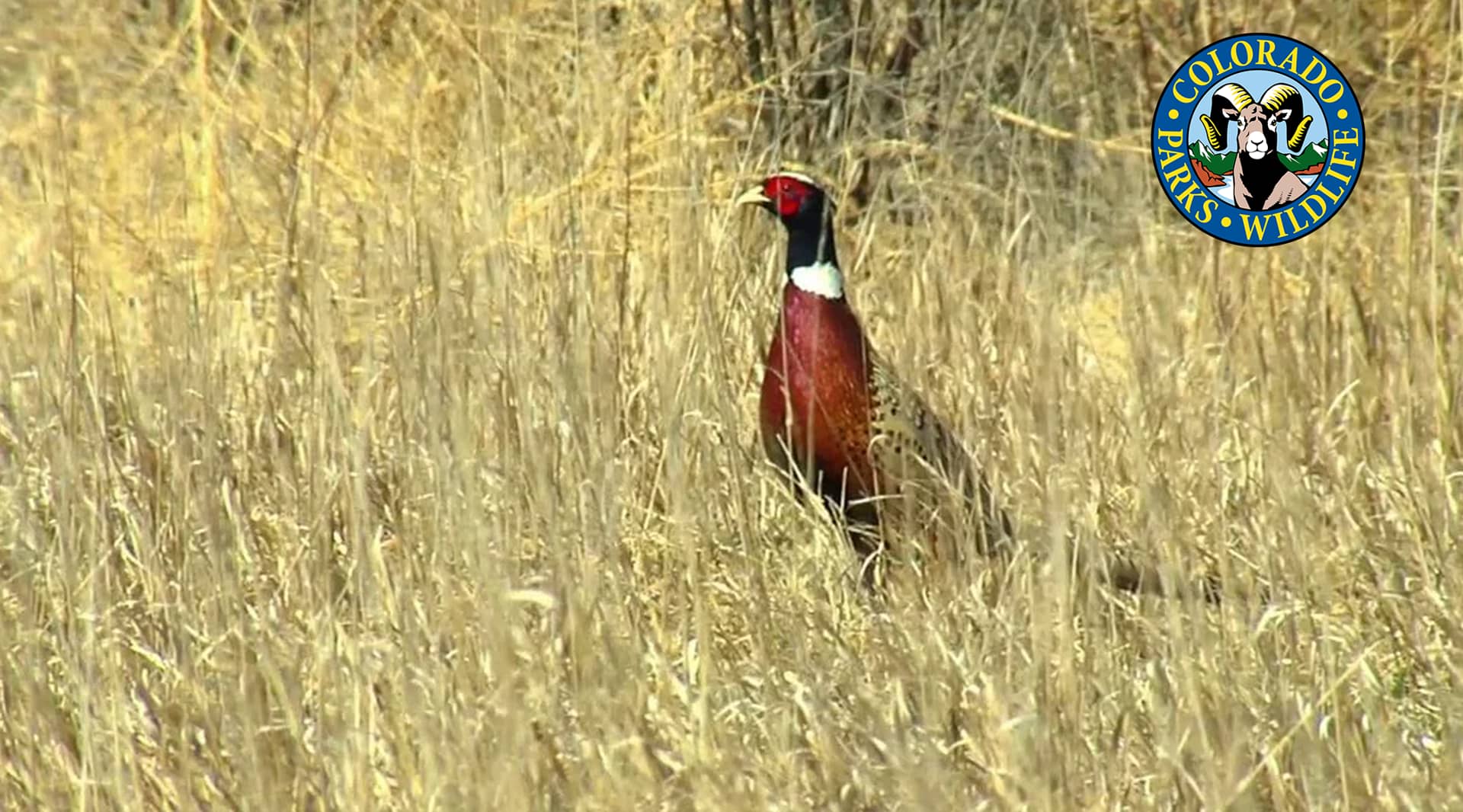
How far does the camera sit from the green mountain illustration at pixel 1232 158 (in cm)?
312

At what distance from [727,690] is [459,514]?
36 cm

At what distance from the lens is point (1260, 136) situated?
301 cm

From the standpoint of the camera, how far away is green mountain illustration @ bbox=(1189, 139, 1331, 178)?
10.2 ft

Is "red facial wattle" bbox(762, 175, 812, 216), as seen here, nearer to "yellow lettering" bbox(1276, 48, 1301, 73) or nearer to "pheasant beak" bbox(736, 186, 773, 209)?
"pheasant beak" bbox(736, 186, 773, 209)

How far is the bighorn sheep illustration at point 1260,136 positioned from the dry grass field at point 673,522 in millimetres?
124

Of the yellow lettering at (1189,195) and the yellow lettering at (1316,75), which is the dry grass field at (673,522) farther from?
the yellow lettering at (1316,75)

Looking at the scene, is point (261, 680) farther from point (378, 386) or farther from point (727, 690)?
point (378, 386)

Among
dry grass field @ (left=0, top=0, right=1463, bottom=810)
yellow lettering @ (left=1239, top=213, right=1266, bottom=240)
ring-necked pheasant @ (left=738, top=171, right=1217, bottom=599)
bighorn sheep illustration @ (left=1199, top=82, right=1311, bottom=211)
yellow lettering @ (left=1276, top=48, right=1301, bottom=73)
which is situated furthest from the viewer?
yellow lettering @ (left=1276, top=48, right=1301, bottom=73)

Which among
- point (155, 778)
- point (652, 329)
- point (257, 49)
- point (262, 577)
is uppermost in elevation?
point (257, 49)

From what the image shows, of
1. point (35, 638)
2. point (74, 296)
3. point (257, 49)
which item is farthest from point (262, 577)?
point (257, 49)

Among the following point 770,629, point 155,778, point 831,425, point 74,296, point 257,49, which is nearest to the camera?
point 155,778

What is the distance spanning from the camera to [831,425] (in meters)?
2.90

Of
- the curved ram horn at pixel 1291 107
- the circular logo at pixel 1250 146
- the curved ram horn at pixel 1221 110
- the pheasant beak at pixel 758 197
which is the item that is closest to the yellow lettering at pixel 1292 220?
the circular logo at pixel 1250 146

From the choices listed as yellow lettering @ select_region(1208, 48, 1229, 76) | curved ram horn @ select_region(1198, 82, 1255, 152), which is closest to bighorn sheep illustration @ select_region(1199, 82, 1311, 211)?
curved ram horn @ select_region(1198, 82, 1255, 152)
